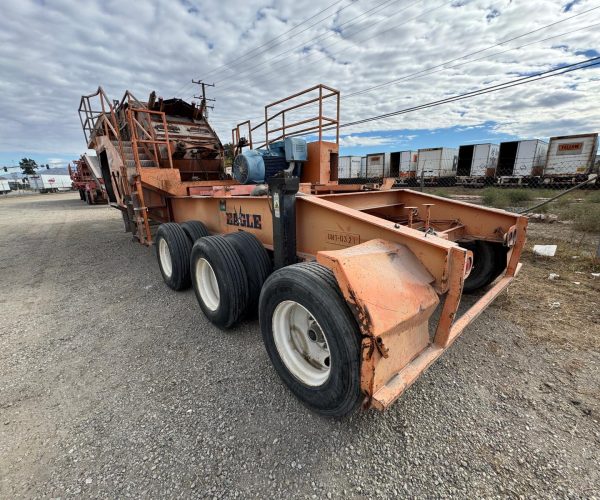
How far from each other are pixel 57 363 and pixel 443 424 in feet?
11.1

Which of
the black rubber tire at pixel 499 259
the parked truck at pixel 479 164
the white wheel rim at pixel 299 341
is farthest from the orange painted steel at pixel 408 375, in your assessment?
the parked truck at pixel 479 164

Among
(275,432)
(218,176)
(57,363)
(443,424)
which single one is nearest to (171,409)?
(275,432)

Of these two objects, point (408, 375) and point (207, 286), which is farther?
Answer: point (207, 286)

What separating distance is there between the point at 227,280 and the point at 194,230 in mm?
1725

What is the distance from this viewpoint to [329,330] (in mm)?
1821

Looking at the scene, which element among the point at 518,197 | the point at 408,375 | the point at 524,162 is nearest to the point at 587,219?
the point at 518,197

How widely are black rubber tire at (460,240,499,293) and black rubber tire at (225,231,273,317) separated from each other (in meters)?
2.60

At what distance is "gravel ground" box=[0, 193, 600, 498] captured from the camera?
1679 millimetres

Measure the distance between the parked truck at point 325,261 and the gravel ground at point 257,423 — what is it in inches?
12.3

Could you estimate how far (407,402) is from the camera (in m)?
2.23

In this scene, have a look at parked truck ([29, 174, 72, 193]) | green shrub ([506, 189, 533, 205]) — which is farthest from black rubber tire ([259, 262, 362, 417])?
parked truck ([29, 174, 72, 193])

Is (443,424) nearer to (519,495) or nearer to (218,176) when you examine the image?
(519,495)

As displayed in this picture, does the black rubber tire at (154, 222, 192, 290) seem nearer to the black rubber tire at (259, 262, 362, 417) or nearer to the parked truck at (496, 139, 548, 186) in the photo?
the black rubber tire at (259, 262, 362, 417)

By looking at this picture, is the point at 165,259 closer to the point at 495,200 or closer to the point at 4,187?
the point at 495,200
